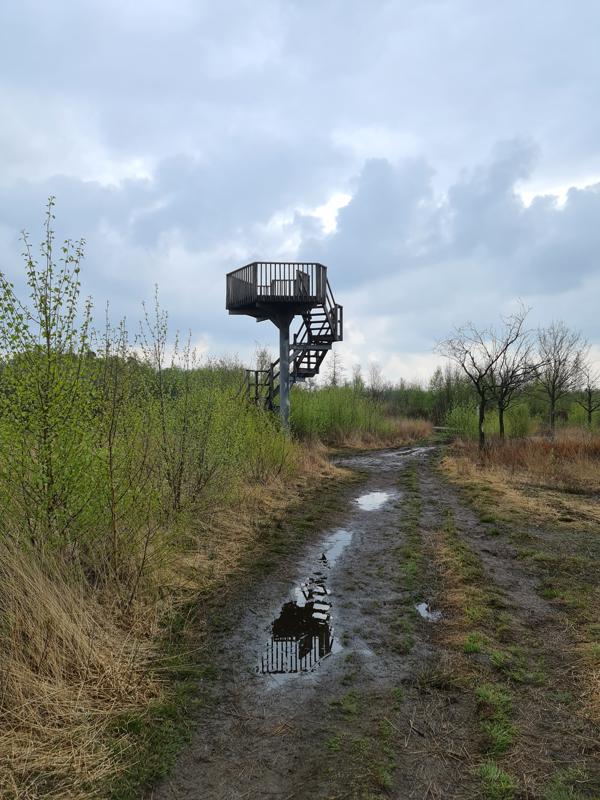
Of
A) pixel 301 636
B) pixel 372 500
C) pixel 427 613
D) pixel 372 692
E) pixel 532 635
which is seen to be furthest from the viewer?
pixel 372 500

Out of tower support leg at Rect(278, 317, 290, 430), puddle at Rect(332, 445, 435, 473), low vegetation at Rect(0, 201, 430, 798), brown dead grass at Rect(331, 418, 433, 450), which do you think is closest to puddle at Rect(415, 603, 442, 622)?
low vegetation at Rect(0, 201, 430, 798)

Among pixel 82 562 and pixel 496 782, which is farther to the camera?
pixel 82 562

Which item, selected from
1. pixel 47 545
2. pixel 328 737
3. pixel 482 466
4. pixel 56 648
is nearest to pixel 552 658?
pixel 328 737

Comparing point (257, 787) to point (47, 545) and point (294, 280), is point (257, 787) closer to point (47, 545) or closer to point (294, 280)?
point (47, 545)

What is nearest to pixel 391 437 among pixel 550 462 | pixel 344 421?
pixel 344 421

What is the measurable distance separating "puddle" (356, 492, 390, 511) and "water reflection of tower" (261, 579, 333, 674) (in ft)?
17.5

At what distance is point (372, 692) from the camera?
3.85 m

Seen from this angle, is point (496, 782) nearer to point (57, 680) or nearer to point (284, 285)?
point (57, 680)

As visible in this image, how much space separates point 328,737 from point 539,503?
8637 mm

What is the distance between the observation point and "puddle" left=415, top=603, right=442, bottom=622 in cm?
522

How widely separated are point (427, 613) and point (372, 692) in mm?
1687

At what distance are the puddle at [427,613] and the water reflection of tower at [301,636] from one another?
0.94m

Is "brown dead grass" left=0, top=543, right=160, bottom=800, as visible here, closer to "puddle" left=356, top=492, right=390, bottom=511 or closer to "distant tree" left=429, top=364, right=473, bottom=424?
"puddle" left=356, top=492, right=390, bottom=511

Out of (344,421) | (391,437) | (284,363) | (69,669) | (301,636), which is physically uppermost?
(284,363)
